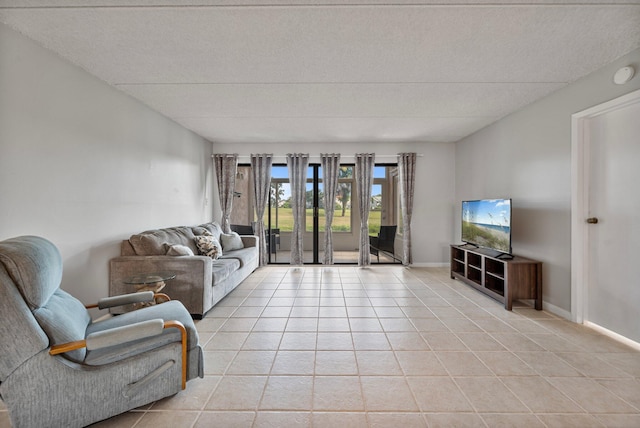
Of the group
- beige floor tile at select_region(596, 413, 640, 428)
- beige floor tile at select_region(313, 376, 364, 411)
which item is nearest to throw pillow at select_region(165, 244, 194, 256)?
beige floor tile at select_region(313, 376, 364, 411)

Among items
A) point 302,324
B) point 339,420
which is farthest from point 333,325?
point 339,420

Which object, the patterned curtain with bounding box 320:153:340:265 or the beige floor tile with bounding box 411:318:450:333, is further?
the patterned curtain with bounding box 320:153:340:265

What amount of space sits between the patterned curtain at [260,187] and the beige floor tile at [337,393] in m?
4.09

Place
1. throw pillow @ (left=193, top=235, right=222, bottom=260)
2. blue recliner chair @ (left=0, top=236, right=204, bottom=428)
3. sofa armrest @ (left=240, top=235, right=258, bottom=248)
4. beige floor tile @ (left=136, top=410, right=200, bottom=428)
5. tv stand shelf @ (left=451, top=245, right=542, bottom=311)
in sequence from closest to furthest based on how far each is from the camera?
blue recliner chair @ (left=0, top=236, right=204, bottom=428), beige floor tile @ (left=136, top=410, right=200, bottom=428), tv stand shelf @ (left=451, top=245, right=542, bottom=311), throw pillow @ (left=193, top=235, right=222, bottom=260), sofa armrest @ (left=240, top=235, right=258, bottom=248)

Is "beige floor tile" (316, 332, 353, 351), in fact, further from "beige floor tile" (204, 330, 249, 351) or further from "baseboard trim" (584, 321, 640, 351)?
"baseboard trim" (584, 321, 640, 351)

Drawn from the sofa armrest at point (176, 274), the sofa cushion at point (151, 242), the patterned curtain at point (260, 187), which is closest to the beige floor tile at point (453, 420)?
the sofa armrest at point (176, 274)

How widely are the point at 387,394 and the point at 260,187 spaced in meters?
4.71

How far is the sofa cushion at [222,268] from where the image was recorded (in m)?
3.52

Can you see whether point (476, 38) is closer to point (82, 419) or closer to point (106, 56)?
point (106, 56)

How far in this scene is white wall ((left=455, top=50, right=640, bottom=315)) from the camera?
9.82ft

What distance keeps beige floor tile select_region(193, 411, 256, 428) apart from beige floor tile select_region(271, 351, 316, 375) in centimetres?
44

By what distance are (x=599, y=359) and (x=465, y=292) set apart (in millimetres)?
1890

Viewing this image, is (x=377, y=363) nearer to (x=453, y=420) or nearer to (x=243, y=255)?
(x=453, y=420)

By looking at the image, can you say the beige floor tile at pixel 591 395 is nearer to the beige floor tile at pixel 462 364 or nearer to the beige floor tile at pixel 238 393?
the beige floor tile at pixel 462 364
